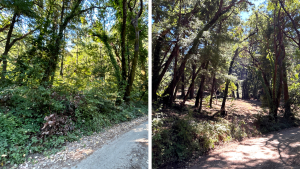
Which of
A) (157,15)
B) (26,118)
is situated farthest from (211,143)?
(26,118)

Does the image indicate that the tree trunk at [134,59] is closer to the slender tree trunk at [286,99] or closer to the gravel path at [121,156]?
the gravel path at [121,156]

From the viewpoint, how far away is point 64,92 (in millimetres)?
2430

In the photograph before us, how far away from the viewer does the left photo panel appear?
165cm

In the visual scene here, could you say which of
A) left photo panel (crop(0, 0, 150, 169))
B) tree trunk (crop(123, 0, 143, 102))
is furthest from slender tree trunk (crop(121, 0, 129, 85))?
tree trunk (crop(123, 0, 143, 102))

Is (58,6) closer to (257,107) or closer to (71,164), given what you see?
(71,164)

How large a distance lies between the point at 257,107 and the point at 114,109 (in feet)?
14.6

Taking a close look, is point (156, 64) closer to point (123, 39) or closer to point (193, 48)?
point (193, 48)

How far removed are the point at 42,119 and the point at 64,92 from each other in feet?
1.79

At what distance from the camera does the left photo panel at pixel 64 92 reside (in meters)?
1.65

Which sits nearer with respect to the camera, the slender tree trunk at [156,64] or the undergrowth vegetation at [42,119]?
the undergrowth vegetation at [42,119]

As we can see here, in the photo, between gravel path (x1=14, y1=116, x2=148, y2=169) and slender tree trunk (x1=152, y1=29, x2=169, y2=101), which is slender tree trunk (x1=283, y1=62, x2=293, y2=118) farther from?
gravel path (x1=14, y1=116, x2=148, y2=169)

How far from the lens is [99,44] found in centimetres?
373

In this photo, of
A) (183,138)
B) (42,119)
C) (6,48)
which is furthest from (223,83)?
(6,48)

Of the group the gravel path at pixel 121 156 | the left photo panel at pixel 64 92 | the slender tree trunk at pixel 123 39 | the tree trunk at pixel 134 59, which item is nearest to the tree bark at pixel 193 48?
the left photo panel at pixel 64 92
